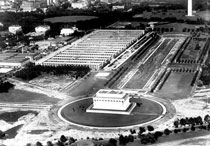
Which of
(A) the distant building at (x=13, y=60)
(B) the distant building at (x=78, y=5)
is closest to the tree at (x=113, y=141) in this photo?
(A) the distant building at (x=13, y=60)

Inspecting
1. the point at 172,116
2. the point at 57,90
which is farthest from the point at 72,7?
the point at 172,116

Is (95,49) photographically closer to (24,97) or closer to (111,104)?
(24,97)

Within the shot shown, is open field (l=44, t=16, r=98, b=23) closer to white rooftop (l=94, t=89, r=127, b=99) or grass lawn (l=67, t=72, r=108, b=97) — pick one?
grass lawn (l=67, t=72, r=108, b=97)

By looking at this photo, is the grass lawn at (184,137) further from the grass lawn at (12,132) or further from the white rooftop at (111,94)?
the grass lawn at (12,132)

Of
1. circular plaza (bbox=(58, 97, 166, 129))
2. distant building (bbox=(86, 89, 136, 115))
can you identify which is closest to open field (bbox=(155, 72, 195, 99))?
circular plaza (bbox=(58, 97, 166, 129))

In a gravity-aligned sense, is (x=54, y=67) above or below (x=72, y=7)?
below

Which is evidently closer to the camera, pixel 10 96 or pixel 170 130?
pixel 170 130

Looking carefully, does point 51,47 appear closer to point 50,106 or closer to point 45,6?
point 50,106

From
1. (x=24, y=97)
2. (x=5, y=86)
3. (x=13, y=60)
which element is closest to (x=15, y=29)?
(x=13, y=60)
